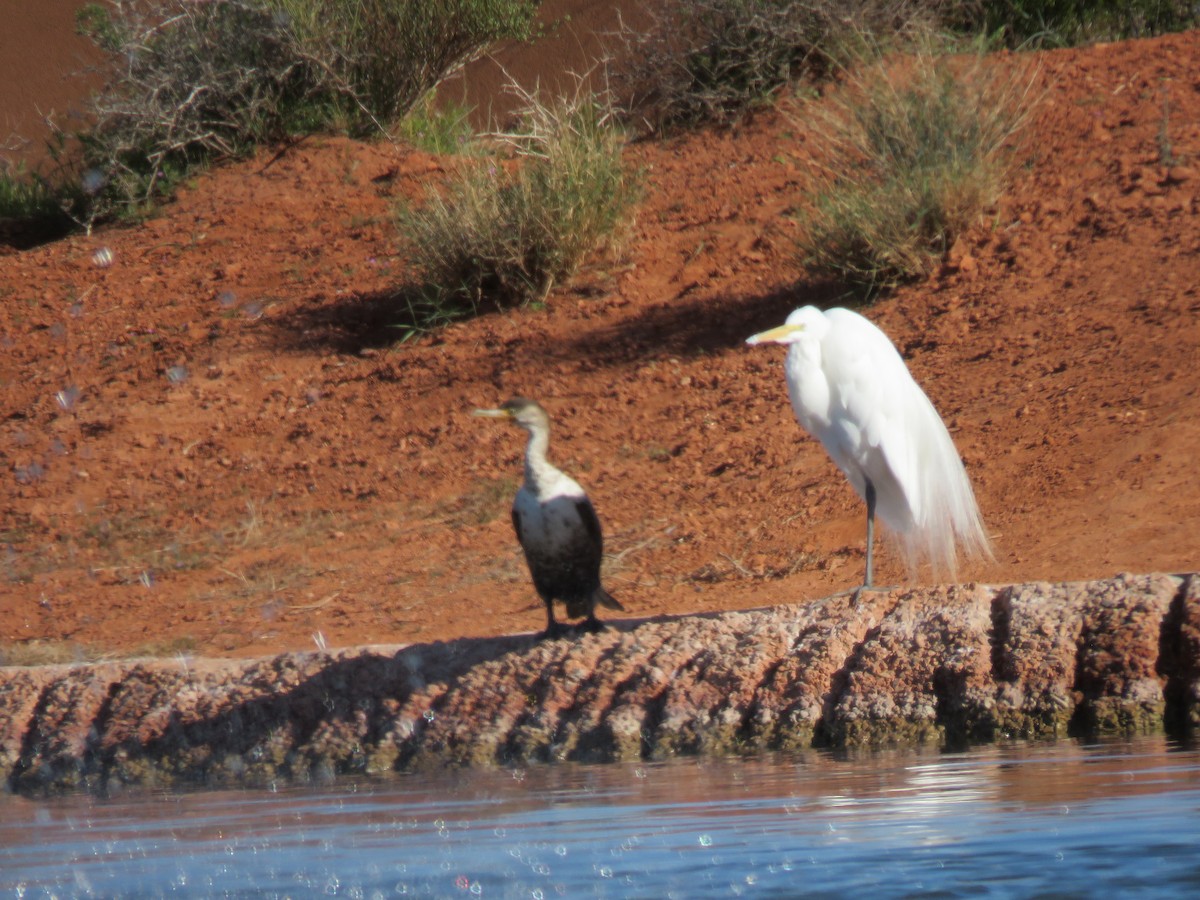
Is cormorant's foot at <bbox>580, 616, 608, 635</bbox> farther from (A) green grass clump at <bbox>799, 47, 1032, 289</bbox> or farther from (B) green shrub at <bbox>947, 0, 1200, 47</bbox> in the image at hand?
(B) green shrub at <bbox>947, 0, 1200, 47</bbox>

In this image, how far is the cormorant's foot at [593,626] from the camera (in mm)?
5791

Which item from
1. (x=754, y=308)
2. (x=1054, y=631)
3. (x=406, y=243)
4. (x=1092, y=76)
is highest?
(x=1092, y=76)

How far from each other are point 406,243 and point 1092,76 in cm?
617

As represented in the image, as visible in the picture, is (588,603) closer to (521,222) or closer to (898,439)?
(898,439)

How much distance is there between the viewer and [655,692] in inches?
210

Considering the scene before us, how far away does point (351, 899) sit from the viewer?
339 centimetres

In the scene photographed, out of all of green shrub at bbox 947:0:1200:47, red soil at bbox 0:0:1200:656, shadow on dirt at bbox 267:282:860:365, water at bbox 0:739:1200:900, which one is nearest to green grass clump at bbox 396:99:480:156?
red soil at bbox 0:0:1200:656

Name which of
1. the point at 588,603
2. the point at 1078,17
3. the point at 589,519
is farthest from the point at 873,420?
the point at 1078,17

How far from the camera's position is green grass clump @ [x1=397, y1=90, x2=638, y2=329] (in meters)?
13.0

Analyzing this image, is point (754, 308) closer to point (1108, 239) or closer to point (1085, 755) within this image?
point (1108, 239)

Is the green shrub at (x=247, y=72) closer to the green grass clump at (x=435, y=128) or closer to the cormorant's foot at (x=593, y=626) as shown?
the green grass clump at (x=435, y=128)

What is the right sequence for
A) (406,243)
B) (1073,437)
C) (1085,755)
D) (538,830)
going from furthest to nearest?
(406,243), (1073,437), (1085,755), (538,830)

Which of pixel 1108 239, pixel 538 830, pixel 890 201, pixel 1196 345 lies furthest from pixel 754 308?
pixel 538 830

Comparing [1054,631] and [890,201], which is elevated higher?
[890,201]
